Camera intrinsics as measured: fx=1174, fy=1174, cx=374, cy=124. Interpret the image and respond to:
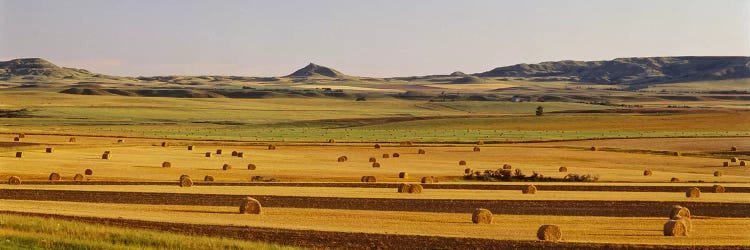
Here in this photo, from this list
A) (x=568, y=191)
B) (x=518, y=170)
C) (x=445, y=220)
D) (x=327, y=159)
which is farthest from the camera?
(x=327, y=159)

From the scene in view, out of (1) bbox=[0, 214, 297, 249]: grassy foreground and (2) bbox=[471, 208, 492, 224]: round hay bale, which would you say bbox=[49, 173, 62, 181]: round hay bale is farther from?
(2) bbox=[471, 208, 492, 224]: round hay bale

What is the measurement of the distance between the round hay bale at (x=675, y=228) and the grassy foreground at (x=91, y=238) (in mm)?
8713

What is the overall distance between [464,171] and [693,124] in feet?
202

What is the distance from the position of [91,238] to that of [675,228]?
12785 mm

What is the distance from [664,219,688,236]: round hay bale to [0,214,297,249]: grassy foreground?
871cm

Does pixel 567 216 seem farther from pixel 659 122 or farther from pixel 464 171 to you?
pixel 659 122

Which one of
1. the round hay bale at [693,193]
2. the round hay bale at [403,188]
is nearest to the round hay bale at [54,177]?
the round hay bale at [403,188]

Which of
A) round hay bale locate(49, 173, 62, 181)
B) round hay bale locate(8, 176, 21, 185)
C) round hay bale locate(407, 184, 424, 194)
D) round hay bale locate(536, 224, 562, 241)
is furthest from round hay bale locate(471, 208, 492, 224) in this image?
round hay bale locate(49, 173, 62, 181)

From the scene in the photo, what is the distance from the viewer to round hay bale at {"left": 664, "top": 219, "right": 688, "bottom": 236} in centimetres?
2630

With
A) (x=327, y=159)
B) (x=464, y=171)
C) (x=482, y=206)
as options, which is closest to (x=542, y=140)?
(x=327, y=159)

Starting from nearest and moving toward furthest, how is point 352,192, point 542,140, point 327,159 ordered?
point 352,192, point 327,159, point 542,140

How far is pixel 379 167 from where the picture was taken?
53062mm

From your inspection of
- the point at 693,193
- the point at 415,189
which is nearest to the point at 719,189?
the point at 693,193

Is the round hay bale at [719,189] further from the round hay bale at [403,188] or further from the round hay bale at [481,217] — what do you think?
the round hay bale at [481,217]
